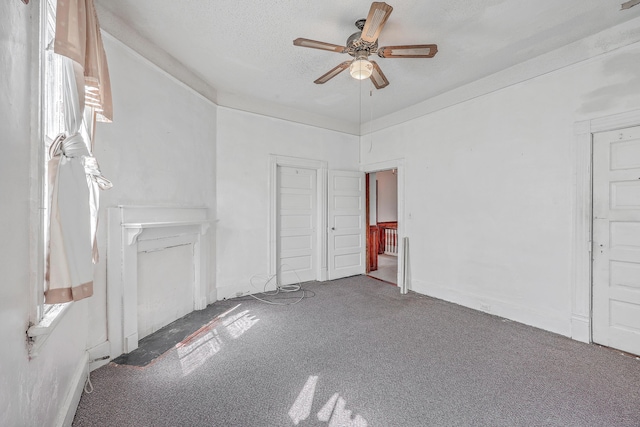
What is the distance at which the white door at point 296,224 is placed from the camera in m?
4.49

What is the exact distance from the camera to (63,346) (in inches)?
64.8

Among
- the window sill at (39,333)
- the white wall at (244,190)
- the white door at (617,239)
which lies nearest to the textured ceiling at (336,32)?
the white wall at (244,190)

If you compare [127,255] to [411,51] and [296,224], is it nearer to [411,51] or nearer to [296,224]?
[296,224]

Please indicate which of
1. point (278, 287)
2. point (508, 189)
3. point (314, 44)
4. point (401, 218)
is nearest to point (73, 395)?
point (278, 287)

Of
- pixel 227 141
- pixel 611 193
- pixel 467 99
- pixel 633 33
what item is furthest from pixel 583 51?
pixel 227 141

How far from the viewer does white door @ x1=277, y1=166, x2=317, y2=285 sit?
4.49 metres

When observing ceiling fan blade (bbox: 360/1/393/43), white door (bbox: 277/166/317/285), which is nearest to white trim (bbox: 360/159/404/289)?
white door (bbox: 277/166/317/285)

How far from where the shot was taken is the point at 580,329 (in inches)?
106

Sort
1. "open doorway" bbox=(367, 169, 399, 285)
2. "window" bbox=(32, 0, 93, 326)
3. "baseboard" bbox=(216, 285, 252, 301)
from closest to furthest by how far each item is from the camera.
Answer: "window" bbox=(32, 0, 93, 326)
"baseboard" bbox=(216, 285, 252, 301)
"open doorway" bbox=(367, 169, 399, 285)

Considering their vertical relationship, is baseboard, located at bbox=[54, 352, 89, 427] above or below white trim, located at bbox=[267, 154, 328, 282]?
below

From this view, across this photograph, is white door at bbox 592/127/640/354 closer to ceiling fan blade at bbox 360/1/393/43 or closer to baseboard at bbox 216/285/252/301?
ceiling fan blade at bbox 360/1/393/43

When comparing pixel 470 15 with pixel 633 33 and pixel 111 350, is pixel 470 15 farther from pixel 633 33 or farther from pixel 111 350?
pixel 111 350

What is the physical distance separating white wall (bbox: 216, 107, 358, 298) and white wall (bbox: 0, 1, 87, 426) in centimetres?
258

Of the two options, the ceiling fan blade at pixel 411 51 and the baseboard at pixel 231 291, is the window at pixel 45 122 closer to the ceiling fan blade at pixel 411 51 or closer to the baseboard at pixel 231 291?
the ceiling fan blade at pixel 411 51
